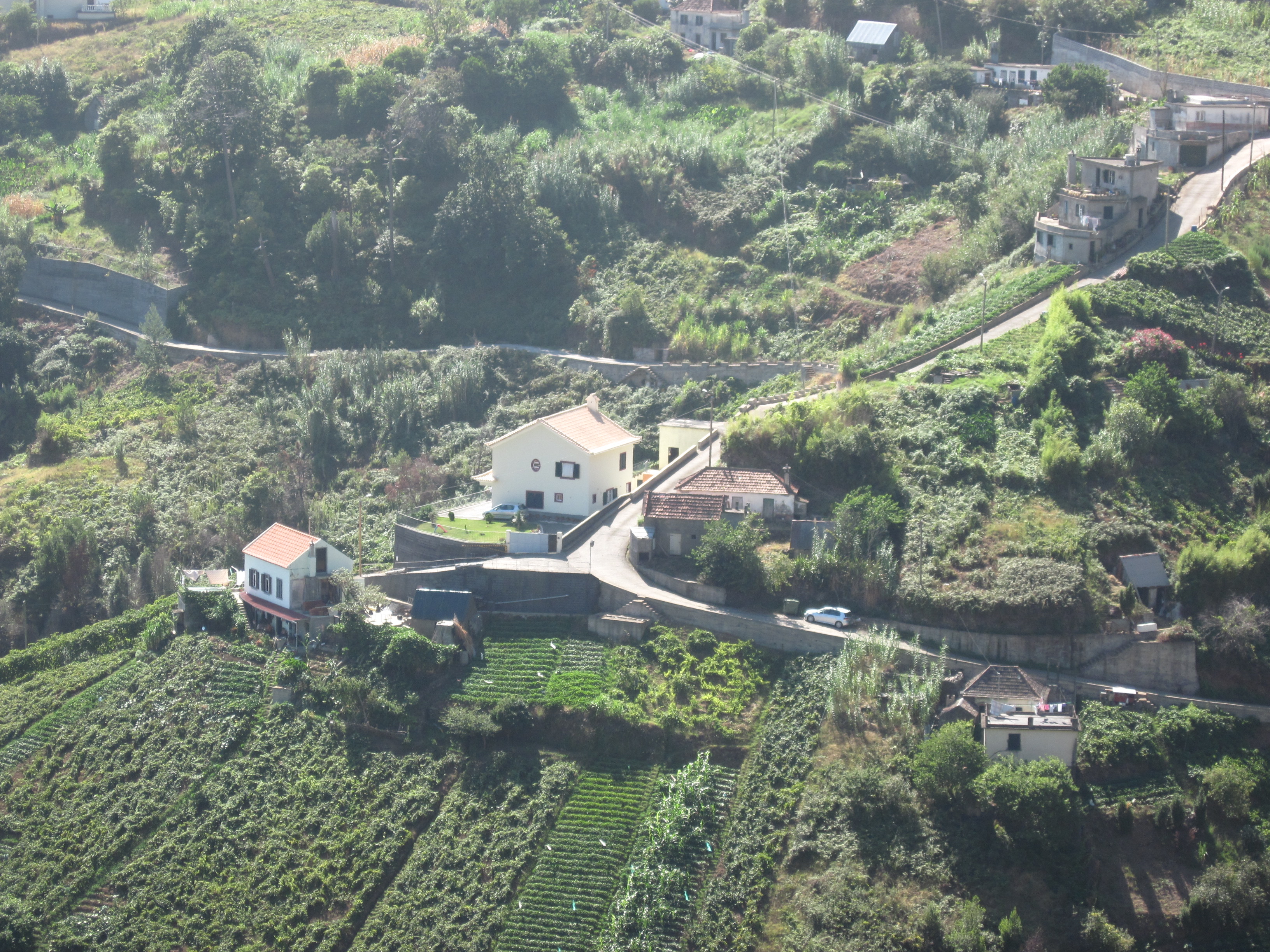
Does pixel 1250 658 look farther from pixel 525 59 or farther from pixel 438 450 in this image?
pixel 525 59

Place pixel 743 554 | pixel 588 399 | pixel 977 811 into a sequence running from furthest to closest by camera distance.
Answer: pixel 588 399
pixel 743 554
pixel 977 811

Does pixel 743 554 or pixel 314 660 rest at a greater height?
pixel 743 554

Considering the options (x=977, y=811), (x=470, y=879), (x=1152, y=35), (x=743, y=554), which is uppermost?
(x=1152, y=35)

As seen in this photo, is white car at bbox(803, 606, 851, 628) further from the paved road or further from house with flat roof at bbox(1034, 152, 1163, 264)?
house with flat roof at bbox(1034, 152, 1163, 264)

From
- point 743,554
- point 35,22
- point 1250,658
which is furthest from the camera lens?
point 35,22

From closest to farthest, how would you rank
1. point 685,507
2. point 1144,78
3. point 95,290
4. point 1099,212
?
point 685,507
point 1099,212
point 95,290
point 1144,78

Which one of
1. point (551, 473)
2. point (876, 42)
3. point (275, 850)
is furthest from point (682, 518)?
point (876, 42)

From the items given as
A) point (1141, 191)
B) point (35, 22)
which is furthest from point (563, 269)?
point (35, 22)

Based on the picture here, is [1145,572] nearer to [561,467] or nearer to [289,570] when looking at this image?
[561,467]
